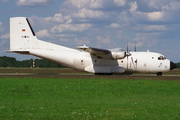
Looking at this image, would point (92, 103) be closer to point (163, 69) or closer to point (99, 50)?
point (99, 50)

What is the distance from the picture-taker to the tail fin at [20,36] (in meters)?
32.8

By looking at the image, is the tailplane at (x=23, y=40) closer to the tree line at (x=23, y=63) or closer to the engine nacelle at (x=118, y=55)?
the engine nacelle at (x=118, y=55)

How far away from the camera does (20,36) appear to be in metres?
32.9

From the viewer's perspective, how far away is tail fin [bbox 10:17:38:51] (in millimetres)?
32844

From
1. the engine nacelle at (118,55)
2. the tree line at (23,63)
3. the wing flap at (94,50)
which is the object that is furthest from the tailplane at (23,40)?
the tree line at (23,63)

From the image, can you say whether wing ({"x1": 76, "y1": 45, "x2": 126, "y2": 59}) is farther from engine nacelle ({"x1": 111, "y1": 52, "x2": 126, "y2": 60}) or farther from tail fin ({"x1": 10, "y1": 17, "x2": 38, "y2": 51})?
tail fin ({"x1": 10, "y1": 17, "x2": 38, "y2": 51})

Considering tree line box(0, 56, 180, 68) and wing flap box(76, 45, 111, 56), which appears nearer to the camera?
wing flap box(76, 45, 111, 56)

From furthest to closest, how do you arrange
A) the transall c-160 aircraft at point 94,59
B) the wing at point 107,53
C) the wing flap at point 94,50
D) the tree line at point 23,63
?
the tree line at point 23,63, the transall c-160 aircraft at point 94,59, the wing at point 107,53, the wing flap at point 94,50

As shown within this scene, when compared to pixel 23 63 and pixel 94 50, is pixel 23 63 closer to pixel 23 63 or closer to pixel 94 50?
pixel 23 63

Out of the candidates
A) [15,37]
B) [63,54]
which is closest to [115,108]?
[63,54]

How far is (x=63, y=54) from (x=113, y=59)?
20.6ft

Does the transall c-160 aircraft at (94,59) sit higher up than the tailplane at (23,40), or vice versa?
the tailplane at (23,40)

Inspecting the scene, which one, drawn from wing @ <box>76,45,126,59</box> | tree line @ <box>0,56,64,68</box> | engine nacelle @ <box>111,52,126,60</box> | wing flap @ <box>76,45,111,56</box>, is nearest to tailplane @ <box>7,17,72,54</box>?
wing flap @ <box>76,45,111,56</box>

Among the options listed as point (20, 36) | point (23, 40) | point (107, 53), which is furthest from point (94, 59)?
point (20, 36)
